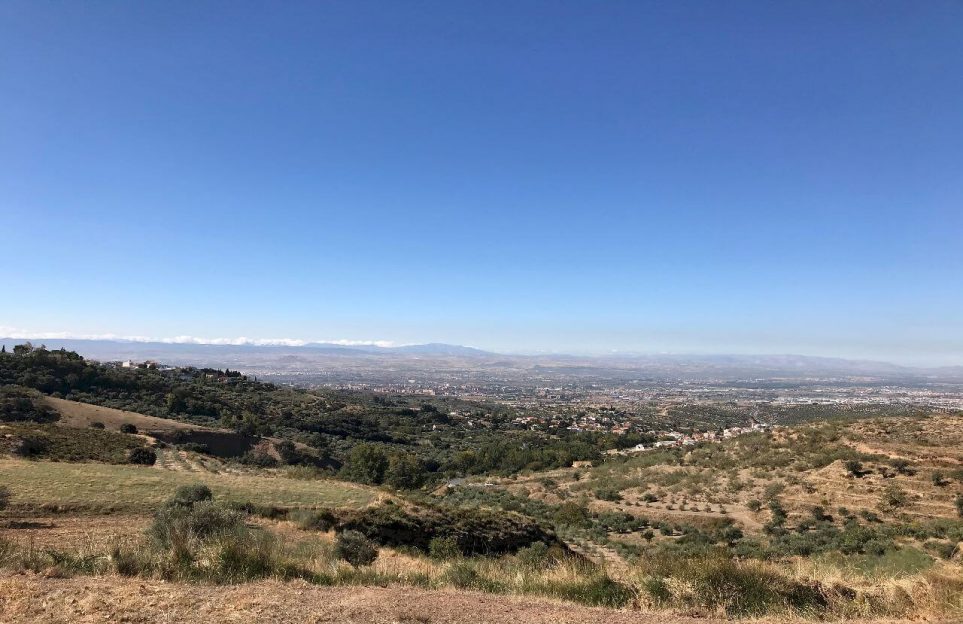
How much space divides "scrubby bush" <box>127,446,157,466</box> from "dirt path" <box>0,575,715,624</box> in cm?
2649

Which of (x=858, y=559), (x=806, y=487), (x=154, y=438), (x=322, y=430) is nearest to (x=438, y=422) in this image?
(x=322, y=430)

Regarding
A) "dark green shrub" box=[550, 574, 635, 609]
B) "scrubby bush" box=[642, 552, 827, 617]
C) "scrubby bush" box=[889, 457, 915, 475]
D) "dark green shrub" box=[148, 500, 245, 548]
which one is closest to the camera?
"scrubby bush" box=[642, 552, 827, 617]

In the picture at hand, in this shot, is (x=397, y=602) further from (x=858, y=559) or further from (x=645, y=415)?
(x=645, y=415)

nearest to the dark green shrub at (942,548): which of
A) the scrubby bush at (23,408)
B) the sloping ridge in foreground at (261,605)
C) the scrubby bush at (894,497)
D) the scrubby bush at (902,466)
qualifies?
the scrubby bush at (894,497)

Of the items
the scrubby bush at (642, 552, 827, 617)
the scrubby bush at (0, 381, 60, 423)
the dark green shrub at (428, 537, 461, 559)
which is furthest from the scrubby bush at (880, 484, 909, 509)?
the scrubby bush at (0, 381, 60, 423)

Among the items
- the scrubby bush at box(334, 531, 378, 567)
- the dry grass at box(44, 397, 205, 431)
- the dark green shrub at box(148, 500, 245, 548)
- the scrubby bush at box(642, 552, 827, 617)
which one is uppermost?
the scrubby bush at box(642, 552, 827, 617)

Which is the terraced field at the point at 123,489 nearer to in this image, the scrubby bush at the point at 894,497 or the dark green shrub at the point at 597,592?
the dark green shrub at the point at 597,592

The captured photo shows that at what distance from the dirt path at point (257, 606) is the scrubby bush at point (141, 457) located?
86.9ft

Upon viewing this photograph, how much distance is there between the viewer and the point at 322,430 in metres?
62.2

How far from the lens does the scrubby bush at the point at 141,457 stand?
28.1 m

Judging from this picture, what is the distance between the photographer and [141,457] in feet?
94.9

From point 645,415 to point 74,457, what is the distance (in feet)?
346

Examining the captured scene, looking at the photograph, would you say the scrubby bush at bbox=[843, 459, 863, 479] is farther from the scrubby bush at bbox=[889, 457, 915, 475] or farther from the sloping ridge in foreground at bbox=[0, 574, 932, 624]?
the sloping ridge in foreground at bbox=[0, 574, 932, 624]

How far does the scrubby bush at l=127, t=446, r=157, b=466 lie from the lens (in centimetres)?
2806
